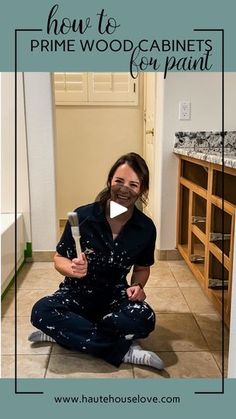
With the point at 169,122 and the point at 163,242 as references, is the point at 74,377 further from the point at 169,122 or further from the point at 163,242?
the point at 169,122

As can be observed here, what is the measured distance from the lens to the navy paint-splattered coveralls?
42.8 inches

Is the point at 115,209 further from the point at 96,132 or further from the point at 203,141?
the point at 96,132

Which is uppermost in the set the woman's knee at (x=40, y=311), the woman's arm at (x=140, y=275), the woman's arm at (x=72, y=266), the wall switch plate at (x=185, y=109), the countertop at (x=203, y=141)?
the wall switch plate at (x=185, y=109)

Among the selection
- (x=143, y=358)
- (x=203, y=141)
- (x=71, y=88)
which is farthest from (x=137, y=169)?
(x=71, y=88)

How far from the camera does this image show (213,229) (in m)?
1.34

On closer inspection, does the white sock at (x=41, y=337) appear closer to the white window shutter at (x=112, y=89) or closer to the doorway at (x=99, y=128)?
the doorway at (x=99, y=128)

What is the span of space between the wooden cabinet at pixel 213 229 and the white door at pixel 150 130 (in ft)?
1.02

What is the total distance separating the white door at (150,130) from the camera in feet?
6.67

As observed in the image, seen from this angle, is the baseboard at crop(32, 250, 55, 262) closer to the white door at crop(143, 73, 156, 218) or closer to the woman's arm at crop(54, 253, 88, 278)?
the white door at crop(143, 73, 156, 218)

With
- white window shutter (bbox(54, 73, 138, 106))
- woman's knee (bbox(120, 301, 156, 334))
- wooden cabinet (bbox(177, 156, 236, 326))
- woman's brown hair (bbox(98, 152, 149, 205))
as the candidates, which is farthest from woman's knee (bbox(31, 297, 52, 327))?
white window shutter (bbox(54, 73, 138, 106))

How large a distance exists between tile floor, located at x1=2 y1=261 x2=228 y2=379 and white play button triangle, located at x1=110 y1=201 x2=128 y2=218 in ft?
1.37

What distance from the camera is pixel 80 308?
3.80ft

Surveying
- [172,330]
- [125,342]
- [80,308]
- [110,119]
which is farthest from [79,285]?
[110,119]

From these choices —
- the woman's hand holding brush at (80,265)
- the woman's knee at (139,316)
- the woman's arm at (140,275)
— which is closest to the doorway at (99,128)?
the woman's arm at (140,275)
